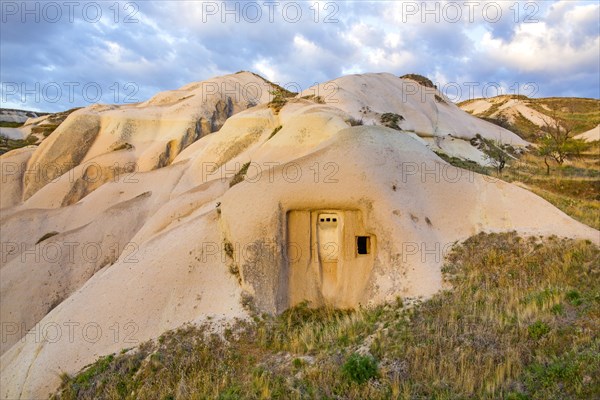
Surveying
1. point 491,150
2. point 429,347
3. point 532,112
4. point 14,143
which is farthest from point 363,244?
point 532,112

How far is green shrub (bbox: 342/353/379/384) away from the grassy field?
0.9 inches

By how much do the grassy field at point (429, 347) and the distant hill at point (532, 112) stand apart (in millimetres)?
54615

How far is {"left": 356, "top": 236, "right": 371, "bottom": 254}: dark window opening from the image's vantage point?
14.7 m

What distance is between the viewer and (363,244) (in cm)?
1481

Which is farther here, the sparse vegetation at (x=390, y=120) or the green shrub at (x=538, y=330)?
the sparse vegetation at (x=390, y=120)

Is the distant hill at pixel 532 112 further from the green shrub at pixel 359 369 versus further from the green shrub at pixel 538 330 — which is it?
the green shrub at pixel 359 369

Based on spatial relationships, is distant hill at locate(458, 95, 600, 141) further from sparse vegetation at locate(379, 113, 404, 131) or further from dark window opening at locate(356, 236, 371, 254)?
dark window opening at locate(356, 236, 371, 254)

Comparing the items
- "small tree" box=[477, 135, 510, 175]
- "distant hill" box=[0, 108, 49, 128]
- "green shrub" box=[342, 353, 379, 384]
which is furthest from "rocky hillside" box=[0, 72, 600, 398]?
"distant hill" box=[0, 108, 49, 128]

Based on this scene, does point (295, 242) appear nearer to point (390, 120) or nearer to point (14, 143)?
point (390, 120)

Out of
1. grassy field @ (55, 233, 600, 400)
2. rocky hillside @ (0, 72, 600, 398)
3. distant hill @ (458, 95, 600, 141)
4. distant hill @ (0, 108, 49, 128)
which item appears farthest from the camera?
distant hill @ (0, 108, 49, 128)

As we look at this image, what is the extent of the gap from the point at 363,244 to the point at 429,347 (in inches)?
215

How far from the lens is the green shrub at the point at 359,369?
896 centimetres

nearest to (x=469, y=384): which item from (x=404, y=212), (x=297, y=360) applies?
(x=297, y=360)

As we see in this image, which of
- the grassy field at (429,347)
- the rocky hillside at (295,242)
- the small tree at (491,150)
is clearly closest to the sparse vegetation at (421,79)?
the small tree at (491,150)
